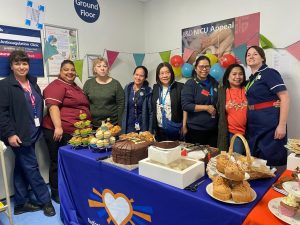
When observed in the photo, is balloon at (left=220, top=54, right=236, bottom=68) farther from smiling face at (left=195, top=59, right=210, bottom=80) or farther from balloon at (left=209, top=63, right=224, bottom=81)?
smiling face at (left=195, top=59, right=210, bottom=80)

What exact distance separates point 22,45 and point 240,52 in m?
2.44

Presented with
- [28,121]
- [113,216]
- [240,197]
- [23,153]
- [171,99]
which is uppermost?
[171,99]

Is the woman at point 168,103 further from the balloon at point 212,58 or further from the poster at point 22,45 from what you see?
the poster at point 22,45

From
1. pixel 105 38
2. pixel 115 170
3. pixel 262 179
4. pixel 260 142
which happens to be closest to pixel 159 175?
pixel 115 170

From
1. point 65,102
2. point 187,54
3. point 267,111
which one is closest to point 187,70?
point 187,54

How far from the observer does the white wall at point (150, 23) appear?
246cm

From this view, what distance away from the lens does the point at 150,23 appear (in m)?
3.79

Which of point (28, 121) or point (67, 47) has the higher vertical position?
point (67, 47)

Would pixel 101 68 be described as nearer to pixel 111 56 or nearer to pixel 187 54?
pixel 111 56

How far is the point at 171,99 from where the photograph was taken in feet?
8.02

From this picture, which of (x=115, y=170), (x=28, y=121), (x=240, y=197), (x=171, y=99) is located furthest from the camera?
(x=171, y=99)

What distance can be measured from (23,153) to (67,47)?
1.38m

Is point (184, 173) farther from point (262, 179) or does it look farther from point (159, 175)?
point (262, 179)

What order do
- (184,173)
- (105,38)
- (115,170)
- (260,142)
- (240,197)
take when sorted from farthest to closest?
(105,38), (260,142), (115,170), (184,173), (240,197)
